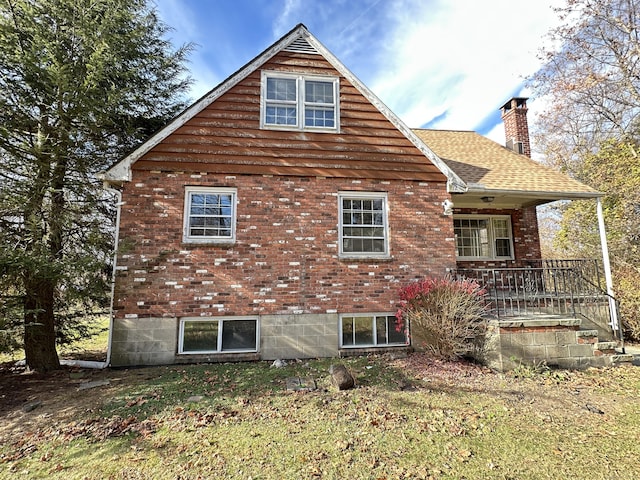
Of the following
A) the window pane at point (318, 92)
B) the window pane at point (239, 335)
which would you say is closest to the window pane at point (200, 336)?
the window pane at point (239, 335)

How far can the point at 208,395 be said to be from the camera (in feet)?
17.4

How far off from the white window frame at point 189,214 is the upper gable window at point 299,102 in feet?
6.82

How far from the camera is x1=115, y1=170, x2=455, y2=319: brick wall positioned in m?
7.28

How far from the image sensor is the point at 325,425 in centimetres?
425

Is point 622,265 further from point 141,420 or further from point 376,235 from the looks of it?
point 141,420

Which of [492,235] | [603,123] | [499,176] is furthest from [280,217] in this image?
[603,123]

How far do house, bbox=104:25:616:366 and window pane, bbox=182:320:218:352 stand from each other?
0.03 metres

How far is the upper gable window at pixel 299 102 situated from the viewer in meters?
8.40

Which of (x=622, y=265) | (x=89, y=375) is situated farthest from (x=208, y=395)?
(x=622, y=265)

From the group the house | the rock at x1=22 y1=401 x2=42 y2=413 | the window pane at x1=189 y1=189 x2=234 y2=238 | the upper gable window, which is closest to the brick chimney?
the house

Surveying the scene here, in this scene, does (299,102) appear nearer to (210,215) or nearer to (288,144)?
(288,144)

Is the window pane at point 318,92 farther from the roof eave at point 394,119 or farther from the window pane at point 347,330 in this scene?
the window pane at point 347,330

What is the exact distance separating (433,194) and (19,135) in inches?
379

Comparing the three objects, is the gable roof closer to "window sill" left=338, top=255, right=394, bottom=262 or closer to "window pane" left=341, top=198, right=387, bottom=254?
"window pane" left=341, top=198, right=387, bottom=254
